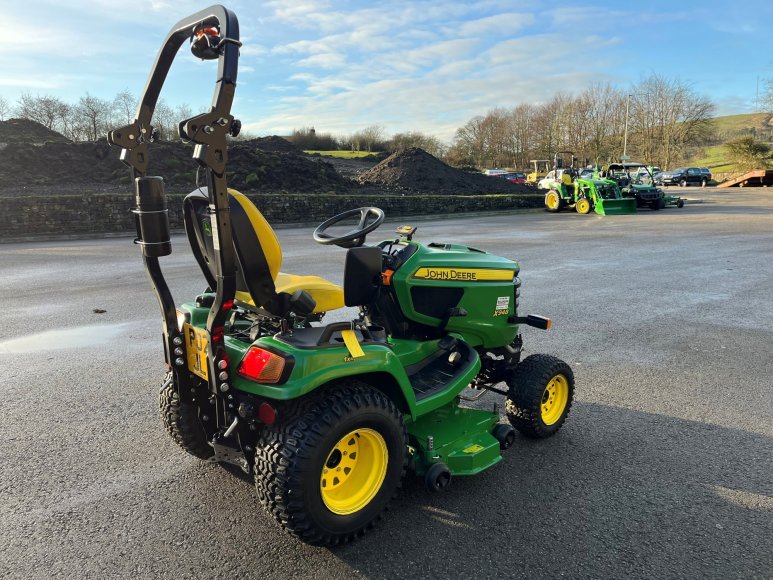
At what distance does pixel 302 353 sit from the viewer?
239 cm

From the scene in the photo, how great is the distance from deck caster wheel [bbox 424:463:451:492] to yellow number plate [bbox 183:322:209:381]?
118 cm

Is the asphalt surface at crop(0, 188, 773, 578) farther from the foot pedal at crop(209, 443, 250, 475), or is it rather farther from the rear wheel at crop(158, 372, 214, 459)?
the foot pedal at crop(209, 443, 250, 475)

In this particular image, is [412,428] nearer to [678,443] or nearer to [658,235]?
[678,443]

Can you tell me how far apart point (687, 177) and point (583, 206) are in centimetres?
3135

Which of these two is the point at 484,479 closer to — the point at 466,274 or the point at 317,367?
the point at 466,274

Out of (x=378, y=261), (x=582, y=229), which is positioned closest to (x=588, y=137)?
(x=582, y=229)

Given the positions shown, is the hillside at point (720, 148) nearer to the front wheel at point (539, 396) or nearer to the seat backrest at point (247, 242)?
the front wheel at point (539, 396)

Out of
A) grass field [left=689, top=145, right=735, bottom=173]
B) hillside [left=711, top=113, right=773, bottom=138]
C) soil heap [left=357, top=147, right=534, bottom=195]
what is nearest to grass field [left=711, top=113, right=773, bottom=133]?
hillside [left=711, top=113, right=773, bottom=138]

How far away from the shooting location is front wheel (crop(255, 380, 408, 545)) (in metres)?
2.27

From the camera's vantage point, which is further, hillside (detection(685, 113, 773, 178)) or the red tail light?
hillside (detection(685, 113, 773, 178))

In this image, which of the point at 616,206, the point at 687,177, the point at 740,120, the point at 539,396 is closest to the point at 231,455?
the point at 539,396

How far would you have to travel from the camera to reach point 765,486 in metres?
2.98

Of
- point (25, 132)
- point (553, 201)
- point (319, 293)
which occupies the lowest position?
point (319, 293)

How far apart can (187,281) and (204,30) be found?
715cm
